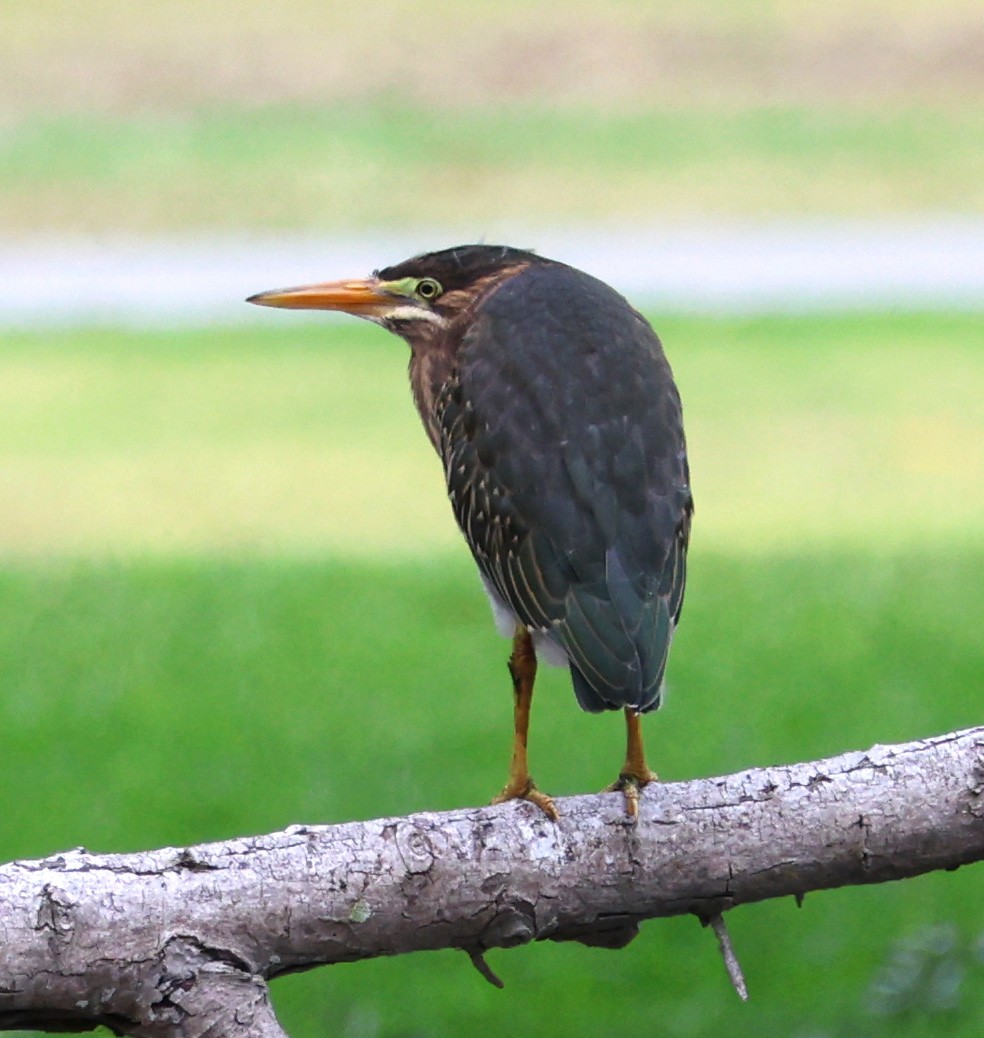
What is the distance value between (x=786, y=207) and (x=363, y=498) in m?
13.6

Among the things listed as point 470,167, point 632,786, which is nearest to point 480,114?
point 470,167

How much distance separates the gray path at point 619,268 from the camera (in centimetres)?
1833

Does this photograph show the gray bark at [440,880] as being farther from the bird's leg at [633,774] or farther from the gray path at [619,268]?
the gray path at [619,268]

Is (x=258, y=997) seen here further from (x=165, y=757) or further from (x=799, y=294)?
(x=799, y=294)

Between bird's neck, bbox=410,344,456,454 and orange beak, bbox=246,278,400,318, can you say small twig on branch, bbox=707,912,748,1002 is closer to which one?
bird's neck, bbox=410,344,456,454

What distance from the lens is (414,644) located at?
801 centimetres

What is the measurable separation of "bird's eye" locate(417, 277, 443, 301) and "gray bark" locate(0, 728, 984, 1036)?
4.07 feet

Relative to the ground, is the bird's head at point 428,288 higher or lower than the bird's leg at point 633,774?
higher

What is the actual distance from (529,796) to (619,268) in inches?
662

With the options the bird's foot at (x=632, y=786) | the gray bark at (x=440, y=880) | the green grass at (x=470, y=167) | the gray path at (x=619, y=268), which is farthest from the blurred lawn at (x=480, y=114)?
the gray bark at (x=440, y=880)

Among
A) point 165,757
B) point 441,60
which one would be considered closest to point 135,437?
point 165,757

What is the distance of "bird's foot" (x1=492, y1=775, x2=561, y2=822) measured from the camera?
129 inches

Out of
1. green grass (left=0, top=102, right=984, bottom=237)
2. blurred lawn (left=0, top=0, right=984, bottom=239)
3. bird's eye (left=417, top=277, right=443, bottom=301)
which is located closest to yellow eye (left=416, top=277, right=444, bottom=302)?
bird's eye (left=417, top=277, right=443, bottom=301)

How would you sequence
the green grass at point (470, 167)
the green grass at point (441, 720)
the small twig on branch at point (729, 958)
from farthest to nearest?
the green grass at point (470, 167) < the green grass at point (441, 720) < the small twig on branch at point (729, 958)
